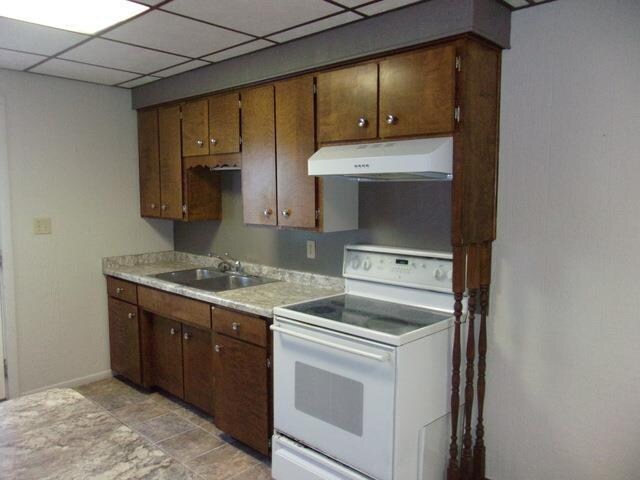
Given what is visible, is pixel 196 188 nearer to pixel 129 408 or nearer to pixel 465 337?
pixel 129 408

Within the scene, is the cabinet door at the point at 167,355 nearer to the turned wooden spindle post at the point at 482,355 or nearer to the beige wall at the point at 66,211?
the beige wall at the point at 66,211

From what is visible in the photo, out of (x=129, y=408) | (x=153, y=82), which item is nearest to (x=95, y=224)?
(x=153, y=82)

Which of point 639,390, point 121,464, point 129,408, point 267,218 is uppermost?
point 267,218

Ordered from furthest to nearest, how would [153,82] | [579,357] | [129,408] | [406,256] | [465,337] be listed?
[153,82] < [129,408] < [406,256] < [465,337] < [579,357]

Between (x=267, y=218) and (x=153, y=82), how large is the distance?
147 cm

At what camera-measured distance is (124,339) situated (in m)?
3.61

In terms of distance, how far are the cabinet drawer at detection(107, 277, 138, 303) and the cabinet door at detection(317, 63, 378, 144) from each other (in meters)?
1.79

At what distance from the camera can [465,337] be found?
2.28 meters

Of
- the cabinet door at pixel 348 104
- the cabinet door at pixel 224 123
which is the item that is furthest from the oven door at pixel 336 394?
the cabinet door at pixel 224 123

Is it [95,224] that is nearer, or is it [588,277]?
[588,277]

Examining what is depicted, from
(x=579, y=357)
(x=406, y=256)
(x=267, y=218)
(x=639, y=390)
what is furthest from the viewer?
(x=267, y=218)

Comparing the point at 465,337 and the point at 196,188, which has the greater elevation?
the point at 196,188

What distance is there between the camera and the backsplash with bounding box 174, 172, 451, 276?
2.45 metres

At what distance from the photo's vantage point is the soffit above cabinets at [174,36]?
2109mm
